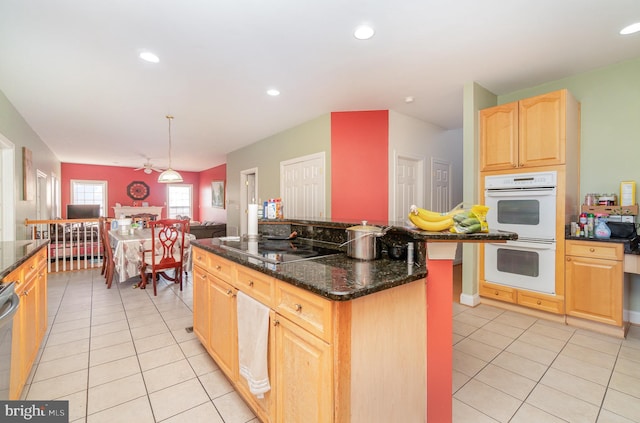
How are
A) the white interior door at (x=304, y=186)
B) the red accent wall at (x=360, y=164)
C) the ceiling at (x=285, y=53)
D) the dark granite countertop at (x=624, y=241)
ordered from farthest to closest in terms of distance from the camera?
1. the white interior door at (x=304, y=186)
2. the red accent wall at (x=360, y=164)
3. the dark granite countertop at (x=624, y=241)
4. the ceiling at (x=285, y=53)

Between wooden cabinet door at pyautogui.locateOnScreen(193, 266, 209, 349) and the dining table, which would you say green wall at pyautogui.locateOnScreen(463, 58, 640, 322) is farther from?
the dining table

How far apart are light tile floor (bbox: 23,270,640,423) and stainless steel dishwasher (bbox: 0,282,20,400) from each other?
49 cm

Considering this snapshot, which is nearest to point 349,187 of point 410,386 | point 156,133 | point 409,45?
point 409,45

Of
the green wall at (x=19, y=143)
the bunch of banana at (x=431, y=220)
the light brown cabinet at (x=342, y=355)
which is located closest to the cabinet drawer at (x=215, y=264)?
the light brown cabinet at (x=342, y=355)

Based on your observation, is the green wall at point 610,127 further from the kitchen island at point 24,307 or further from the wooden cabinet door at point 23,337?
the wooden cabinet door at point 23,337

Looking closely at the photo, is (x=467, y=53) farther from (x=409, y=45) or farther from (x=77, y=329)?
(x=77, y=329)

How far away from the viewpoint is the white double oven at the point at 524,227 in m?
2.79

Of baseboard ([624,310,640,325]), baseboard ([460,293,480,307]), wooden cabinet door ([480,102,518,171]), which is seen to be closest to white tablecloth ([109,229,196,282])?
baseboard ([460,293,480,307])

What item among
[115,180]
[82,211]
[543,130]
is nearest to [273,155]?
[543,130]

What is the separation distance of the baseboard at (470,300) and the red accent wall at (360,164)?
4.66 feet

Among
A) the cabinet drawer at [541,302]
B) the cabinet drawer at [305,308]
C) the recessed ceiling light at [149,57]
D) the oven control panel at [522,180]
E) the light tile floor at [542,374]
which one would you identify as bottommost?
the light tile floor at [542,374]

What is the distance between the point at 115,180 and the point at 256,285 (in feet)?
33.3

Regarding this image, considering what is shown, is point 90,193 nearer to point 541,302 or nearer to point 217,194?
point 217,194

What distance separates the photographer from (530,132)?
2.89 meters
